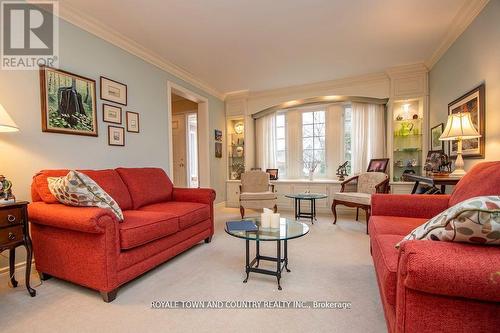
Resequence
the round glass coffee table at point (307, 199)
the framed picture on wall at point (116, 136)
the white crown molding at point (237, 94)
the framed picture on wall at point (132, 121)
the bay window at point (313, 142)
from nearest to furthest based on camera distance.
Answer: the framed picture on wall at point (116, 136) → the framed picture on wall at point (132, 121) → the round glass coffee table at point (307, 199) → the bay window at point (313, 142) → the white crown molding at point (237, 94)

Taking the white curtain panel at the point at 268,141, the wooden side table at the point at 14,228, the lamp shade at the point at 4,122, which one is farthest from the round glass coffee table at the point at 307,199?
the lamp shade at the point at 4,122

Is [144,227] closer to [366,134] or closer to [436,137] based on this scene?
[436,137]

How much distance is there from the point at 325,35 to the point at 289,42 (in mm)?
444

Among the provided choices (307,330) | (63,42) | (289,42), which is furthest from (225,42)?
(307,330)

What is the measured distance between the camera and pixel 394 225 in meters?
1.80

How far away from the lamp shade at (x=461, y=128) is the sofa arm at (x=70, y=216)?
311 cm

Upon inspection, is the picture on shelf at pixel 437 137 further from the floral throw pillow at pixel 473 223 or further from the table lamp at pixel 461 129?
the floral throw pillow at pixel 473 223

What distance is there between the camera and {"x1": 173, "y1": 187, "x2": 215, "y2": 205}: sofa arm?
294cm

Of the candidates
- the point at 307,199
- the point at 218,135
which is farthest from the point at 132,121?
the point at 307,199

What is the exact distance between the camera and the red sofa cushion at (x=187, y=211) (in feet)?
7.94

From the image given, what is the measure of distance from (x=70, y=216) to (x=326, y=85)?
4.36 metres

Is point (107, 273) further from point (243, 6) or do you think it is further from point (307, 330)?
point (243, 6)

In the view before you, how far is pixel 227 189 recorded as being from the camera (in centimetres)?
535

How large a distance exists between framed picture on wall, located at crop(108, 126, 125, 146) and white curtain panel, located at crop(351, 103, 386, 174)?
13.0 ft
